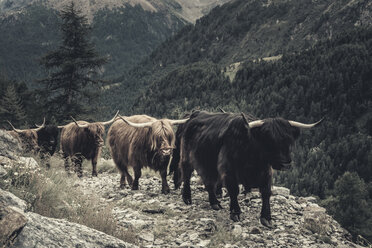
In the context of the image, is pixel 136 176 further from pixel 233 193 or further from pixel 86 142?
pixel 86 142

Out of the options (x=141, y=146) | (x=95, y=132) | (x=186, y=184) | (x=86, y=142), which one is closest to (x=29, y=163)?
(x=141, y=146)

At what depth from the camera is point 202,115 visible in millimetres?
7148

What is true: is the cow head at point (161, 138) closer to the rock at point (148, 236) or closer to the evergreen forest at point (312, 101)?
the rock at point (148, 236)

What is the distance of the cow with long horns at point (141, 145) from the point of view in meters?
7.06

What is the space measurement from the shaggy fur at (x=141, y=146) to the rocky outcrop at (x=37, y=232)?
353 cm

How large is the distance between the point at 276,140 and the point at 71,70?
21.3 m

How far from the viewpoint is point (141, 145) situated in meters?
7.68

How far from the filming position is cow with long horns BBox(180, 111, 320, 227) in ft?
17.7

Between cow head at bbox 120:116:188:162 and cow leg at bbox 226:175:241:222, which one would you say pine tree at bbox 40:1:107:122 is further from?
cow leg at bbox 226:175:241:222

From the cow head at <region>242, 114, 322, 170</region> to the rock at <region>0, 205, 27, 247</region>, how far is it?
346 cm

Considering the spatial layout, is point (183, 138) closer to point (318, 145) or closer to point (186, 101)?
point (318, 145)

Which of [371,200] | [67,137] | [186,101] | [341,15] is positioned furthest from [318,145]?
[341,15]

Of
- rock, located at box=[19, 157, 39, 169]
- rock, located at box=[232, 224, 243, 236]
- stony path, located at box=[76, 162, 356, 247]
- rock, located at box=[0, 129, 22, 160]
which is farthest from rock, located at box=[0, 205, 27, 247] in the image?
rock, located at box=[232, 224, 243, 236]

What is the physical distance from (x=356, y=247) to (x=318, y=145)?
249 feet
